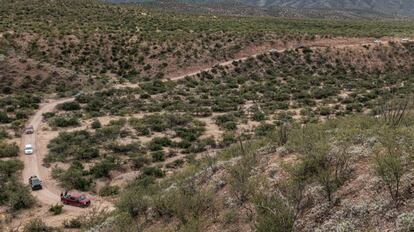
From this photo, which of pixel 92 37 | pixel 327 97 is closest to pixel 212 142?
pixel 327 97

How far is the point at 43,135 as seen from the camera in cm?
3859

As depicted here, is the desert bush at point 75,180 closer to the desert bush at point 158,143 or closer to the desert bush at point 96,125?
the desert bush at point 158,143

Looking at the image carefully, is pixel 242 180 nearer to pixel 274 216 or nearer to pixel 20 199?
pixel 274 216

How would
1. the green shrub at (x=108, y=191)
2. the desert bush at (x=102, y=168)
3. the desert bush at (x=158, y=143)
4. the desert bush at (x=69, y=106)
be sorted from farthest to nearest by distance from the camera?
1. the desert bush at (x=69, y=106)
2. the desert bush at (x=158, y=143)
3. the desert bush at (x=102, y=168)
4. the green shrub at (x=108, y=191)

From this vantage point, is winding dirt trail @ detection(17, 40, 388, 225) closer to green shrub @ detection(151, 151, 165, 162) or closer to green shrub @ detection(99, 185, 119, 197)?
green shrub @ detection(99, 185, 119, 197)

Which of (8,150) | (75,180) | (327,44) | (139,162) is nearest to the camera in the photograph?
Result: (75,180)

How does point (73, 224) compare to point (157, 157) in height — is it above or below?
above

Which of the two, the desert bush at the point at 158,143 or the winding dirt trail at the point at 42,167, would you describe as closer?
the winding dirt trail at the point at 42,167

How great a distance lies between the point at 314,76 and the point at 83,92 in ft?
112

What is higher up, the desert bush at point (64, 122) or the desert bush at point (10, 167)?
the desert bush at point (10, 167)

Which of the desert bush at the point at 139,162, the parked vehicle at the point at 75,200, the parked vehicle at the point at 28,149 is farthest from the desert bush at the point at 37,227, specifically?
the parked vehicle at the point at 28,149

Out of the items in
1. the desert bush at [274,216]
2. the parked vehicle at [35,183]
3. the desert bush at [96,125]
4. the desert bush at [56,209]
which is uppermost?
the desert bush at [274,216]

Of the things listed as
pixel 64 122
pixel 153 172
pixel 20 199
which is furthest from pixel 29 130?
pixel 153 172

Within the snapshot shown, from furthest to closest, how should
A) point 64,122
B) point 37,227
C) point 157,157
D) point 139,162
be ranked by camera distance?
point 64,122
point 157,157
point 139,162
point 37,227
